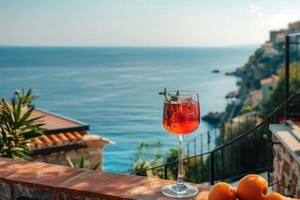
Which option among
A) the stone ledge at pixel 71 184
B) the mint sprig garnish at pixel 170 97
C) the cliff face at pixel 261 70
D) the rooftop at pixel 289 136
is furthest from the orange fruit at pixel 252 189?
the cliff face at pixel 261 70

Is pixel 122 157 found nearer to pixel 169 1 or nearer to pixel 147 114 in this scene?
pixel 147 114

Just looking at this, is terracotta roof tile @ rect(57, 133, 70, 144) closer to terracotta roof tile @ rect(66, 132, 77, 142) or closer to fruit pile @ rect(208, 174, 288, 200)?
terracotta roof tile @ rect(66, 132, 77, 142)

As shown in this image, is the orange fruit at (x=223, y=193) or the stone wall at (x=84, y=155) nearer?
the orange fruit at (x=223, y=193)

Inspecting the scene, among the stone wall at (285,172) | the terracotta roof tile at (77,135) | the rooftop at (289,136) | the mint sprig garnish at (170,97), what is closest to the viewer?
the mint sprig garnish at (170,97)

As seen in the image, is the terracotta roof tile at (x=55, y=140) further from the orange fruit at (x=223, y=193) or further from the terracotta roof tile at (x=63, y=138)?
the orange fruit at (x=223, y=193)

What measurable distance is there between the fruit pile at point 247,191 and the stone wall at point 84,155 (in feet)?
21.6

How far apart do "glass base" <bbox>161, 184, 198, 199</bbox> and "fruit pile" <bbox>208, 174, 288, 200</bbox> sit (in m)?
0.24

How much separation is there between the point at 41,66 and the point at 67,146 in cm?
10116

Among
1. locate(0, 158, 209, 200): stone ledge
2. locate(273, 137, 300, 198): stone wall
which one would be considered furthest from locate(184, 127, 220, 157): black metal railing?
locate(0, 158, 209, 200): stone ledge

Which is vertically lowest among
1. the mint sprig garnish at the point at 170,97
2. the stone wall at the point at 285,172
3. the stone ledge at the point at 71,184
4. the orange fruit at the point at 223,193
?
the stone wall at the point at 285,172

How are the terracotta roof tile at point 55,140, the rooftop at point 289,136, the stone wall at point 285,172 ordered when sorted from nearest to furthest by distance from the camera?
1. the rooftop at point 289,136
2. the stone wall at point 285,172
3. the terracotta roof tile at point 55,140

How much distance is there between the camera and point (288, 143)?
4223 millimetres

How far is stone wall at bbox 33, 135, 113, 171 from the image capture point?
8.14m

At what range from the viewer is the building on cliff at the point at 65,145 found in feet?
26.2
